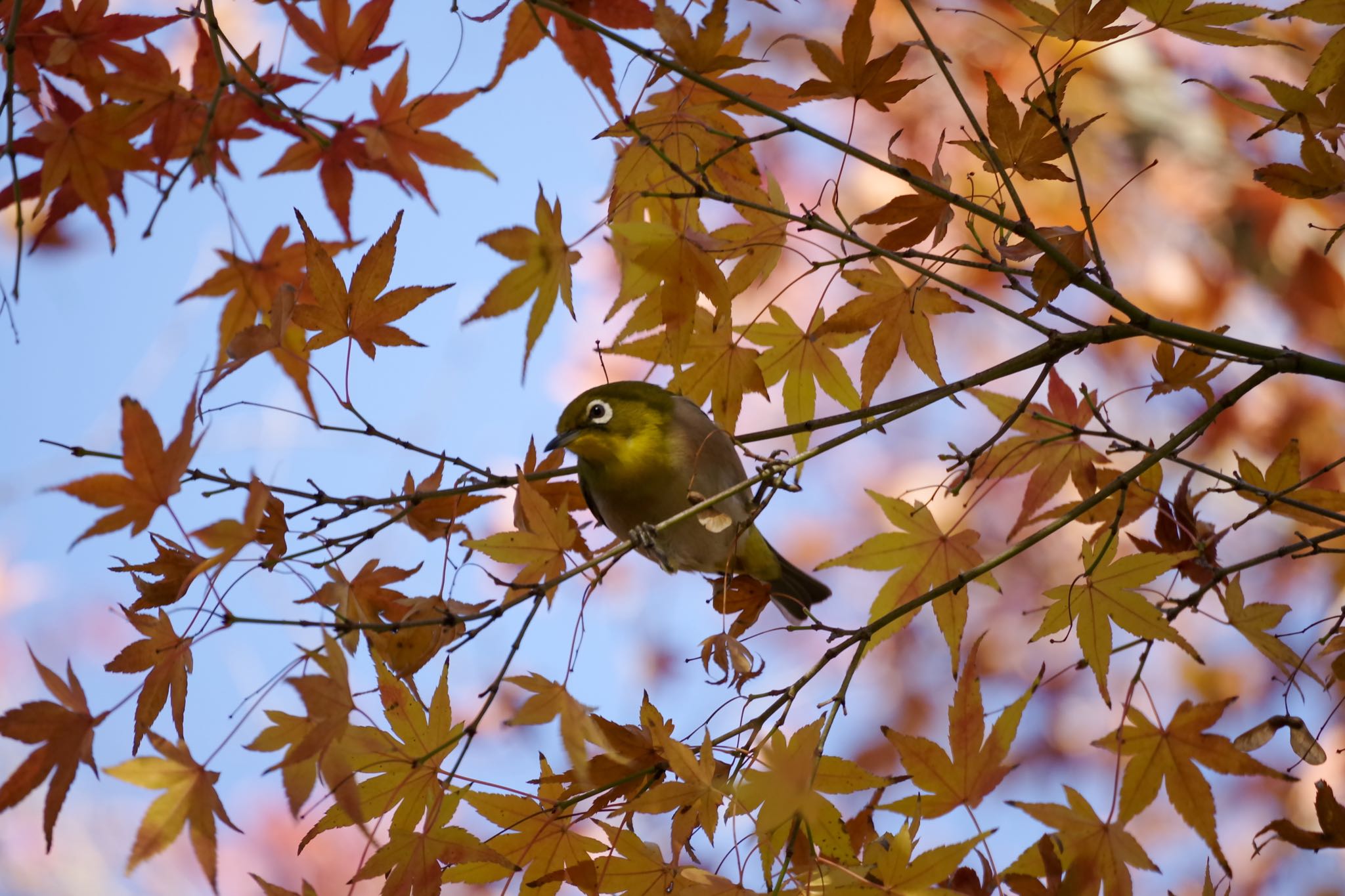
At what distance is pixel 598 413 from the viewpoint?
12.2ft

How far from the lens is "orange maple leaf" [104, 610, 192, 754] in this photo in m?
2.07

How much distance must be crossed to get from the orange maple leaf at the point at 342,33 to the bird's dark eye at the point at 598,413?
4.56 ft

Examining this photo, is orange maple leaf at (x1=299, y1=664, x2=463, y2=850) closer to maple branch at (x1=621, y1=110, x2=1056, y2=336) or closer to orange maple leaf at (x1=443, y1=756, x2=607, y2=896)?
orange maple leaf at (x1=443, y1=756, x2=607, y2=896)

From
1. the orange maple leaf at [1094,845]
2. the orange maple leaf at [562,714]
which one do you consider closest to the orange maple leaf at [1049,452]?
the orange maple leaf at [1094,845]

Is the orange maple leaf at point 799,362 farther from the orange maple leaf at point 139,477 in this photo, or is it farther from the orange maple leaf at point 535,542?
the orange maple leaf at point 139,477

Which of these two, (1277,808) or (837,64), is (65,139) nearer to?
(837,64)

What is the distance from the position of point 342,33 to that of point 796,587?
9.73 ft

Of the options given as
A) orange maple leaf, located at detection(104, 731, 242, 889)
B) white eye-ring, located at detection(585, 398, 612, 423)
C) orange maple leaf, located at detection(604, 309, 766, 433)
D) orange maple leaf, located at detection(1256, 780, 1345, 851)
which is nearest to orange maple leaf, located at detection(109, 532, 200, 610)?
orange maple leaf, located at detection(104, 731, 242, 889)

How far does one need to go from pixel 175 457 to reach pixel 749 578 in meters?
2.00

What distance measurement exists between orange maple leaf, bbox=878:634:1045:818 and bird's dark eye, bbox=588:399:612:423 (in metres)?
1.95

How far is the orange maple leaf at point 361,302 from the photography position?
2.31 meters

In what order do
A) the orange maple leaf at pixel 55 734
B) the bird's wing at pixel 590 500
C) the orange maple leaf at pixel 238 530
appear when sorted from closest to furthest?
the orange maple leaf at pixel 238 530 → the orange maple leaf at pixel 55 734 → the bird's wing at pixel 590 500

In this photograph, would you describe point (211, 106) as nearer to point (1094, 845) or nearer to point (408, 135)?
point (408, 135)

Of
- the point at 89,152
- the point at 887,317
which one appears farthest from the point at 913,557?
the point at 89,152
